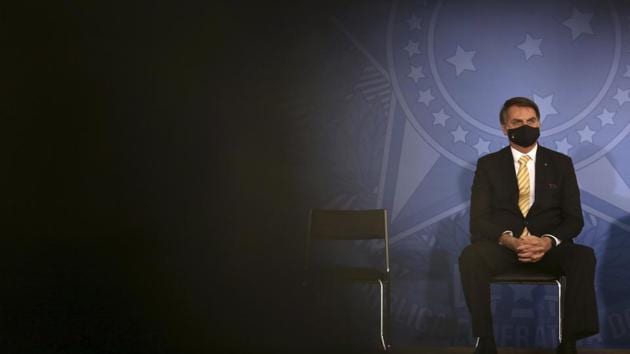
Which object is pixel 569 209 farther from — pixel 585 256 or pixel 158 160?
pixel 158 160

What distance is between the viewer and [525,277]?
3.43 meters

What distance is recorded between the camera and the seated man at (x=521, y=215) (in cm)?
337

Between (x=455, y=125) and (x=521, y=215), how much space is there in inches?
30.4

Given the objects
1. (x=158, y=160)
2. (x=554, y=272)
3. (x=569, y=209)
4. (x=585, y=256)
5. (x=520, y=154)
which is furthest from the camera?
(x=158, y=160)

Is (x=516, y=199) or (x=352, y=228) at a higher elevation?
(x=516, y=199)

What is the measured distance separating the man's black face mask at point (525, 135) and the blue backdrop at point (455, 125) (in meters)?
0.50

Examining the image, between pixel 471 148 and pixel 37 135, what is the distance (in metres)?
2.75

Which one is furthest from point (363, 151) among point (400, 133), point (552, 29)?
point (552, 29)

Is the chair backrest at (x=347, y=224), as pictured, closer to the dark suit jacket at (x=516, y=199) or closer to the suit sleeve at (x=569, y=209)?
the dark suit jacket at (x=516, y=199)

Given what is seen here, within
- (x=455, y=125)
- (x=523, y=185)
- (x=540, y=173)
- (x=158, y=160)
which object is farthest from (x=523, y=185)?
(x=158, y=160)

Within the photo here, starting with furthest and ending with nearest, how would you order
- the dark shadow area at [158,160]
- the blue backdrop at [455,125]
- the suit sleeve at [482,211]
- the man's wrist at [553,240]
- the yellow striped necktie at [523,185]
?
the dark shadow area at [158,160] → the blue backdrop at [455,125] → the yellow striped necktie at [523,185] → the suit sleeve at [482,211] → the man's wrist at [553,240]

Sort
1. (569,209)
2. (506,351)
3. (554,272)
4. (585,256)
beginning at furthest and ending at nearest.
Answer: (506,351), (569,209), (554,272), (585,256)

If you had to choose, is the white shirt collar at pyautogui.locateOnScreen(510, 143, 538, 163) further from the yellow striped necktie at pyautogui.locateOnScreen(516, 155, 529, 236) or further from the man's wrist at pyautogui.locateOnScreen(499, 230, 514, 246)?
the man's wrist at pyautogui.locateOnScreen(499, 230, 514, 246)

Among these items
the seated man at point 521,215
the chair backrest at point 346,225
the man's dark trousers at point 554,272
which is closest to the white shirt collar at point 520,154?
the seated man at point 521,215
